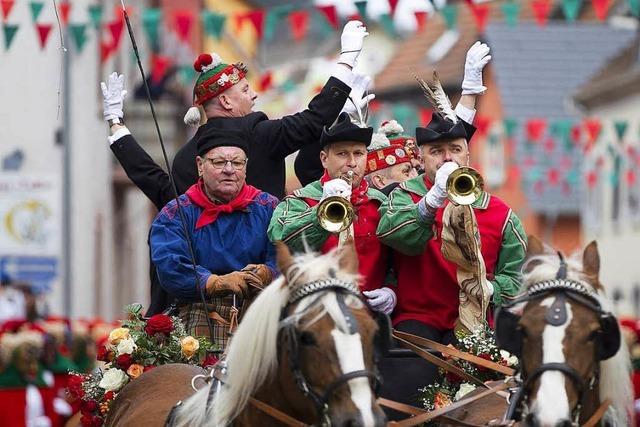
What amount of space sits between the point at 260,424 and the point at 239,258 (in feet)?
6.58

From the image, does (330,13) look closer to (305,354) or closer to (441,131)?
(441,131)

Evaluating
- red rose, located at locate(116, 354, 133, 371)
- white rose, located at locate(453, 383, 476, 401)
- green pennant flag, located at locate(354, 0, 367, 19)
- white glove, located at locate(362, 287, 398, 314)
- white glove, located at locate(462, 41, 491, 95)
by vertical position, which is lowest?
white rose, located at locate(453, 383, 476, 401)

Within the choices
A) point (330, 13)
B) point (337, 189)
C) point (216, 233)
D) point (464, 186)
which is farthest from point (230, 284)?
point (330, 13)

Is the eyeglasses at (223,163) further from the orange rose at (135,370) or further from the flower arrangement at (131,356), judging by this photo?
the orange rose at (135,370)

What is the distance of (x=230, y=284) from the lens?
9.77 metres

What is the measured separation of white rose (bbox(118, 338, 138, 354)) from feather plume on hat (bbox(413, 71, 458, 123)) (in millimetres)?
2001

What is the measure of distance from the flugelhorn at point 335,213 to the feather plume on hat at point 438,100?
1.73 meters

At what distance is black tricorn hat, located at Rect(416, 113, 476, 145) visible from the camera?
34.0ft

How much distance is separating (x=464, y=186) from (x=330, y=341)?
1880mm

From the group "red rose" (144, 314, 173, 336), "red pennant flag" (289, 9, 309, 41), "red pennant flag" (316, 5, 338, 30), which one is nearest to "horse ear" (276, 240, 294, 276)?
"red rose" (144, 314, 173, 336)

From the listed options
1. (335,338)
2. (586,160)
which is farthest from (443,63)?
(335,338)

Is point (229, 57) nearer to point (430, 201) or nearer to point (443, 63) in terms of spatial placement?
point (443, 63)

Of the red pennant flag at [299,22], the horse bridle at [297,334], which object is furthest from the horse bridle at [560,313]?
the red pennant flag at [299,22]

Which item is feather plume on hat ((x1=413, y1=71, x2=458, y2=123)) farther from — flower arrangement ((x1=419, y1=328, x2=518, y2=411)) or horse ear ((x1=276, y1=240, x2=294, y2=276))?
horse ear ((x1=276, y1=240, x2=294, y2=276))
